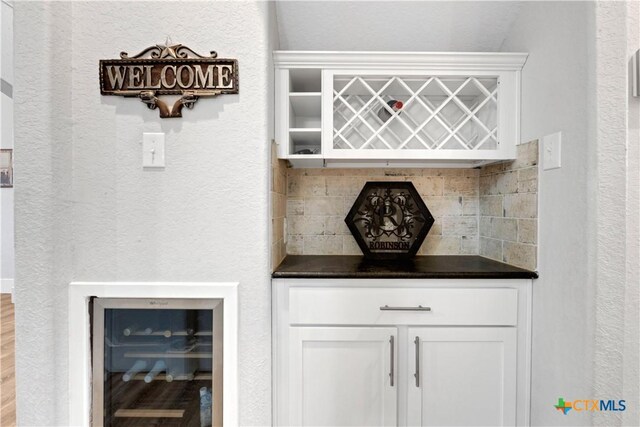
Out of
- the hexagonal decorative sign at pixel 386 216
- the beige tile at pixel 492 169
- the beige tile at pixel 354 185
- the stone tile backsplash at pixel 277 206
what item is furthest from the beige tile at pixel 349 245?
the beige tile at pixel 492 169

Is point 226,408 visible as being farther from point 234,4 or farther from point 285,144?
point 234,4

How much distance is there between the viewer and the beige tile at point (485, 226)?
Result: 1973mm

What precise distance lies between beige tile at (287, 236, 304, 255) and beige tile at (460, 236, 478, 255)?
0.98 meters

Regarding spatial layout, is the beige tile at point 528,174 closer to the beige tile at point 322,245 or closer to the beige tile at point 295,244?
the beige tile at point 322,245

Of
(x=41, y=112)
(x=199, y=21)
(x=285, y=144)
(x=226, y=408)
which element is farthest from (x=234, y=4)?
(x=226, y=408)

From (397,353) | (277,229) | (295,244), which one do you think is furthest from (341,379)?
(295,244)

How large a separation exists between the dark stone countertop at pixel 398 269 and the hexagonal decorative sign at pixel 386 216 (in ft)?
0.41

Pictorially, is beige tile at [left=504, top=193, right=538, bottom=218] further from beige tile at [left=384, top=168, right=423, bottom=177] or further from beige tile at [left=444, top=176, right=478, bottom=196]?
beige tile at [left=384, top=168, right=423, bottom=177]

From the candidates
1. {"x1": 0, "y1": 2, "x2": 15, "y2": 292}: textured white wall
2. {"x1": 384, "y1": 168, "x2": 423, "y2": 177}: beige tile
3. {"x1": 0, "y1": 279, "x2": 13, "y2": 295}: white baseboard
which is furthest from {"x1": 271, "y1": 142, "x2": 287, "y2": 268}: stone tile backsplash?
{"x1": 0, "y1": 279, "x2": 13, "y2": 295}: white baseboard

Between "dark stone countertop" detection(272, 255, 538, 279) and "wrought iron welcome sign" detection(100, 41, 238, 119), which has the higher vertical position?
"wrought iron welcome sign" detection(100, 41, 238, 119)

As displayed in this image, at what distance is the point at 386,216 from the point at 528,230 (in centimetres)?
70

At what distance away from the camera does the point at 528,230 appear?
5.24 ft

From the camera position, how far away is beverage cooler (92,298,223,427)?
4.53ft

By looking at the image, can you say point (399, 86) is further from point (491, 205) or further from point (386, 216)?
point (491, 205)
